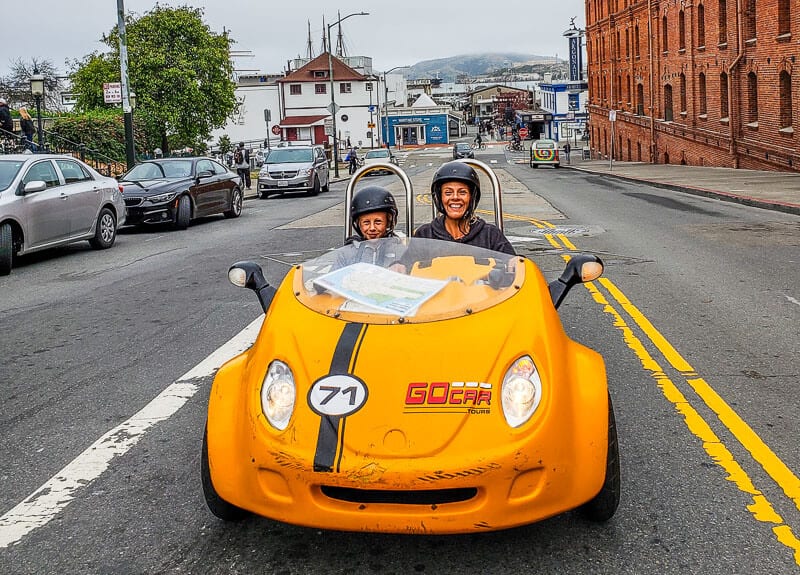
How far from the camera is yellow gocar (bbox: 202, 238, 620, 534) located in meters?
3.36

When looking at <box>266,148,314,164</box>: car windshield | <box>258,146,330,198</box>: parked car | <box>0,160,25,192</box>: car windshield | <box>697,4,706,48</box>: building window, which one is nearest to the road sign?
<box>258,146,330,198</box>: parked car

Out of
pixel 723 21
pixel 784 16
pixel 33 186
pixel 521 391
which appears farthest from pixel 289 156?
pixel 521 391

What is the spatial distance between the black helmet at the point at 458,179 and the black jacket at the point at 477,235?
0.34 feet

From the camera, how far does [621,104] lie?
2350 inches

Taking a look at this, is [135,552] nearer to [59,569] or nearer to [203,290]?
[59,569]

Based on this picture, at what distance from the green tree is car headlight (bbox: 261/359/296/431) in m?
39.8

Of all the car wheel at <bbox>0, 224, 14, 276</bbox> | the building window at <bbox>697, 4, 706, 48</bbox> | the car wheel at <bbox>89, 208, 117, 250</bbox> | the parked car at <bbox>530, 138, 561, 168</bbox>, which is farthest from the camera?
the parked car at <bbox>530, 138, 561, 168</bbox>

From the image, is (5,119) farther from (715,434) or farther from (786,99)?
(715,434)

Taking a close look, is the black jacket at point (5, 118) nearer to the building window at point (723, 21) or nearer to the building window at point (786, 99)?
the building window at point (786, 99)

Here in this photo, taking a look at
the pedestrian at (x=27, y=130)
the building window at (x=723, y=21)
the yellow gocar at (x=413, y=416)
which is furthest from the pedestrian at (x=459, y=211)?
the building window at (x=723, y=21)

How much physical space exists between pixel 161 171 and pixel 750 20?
2302 centimetres

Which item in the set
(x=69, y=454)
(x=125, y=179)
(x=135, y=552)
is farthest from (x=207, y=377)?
(x=125, y=179)

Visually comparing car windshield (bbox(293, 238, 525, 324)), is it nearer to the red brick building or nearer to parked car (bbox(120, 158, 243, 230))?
parked car (bbox(120, 158, 243, 230))

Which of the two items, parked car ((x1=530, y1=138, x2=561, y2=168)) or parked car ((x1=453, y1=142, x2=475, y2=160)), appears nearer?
parked car ((x1=453, y1=142, x2=475, y2=160))
